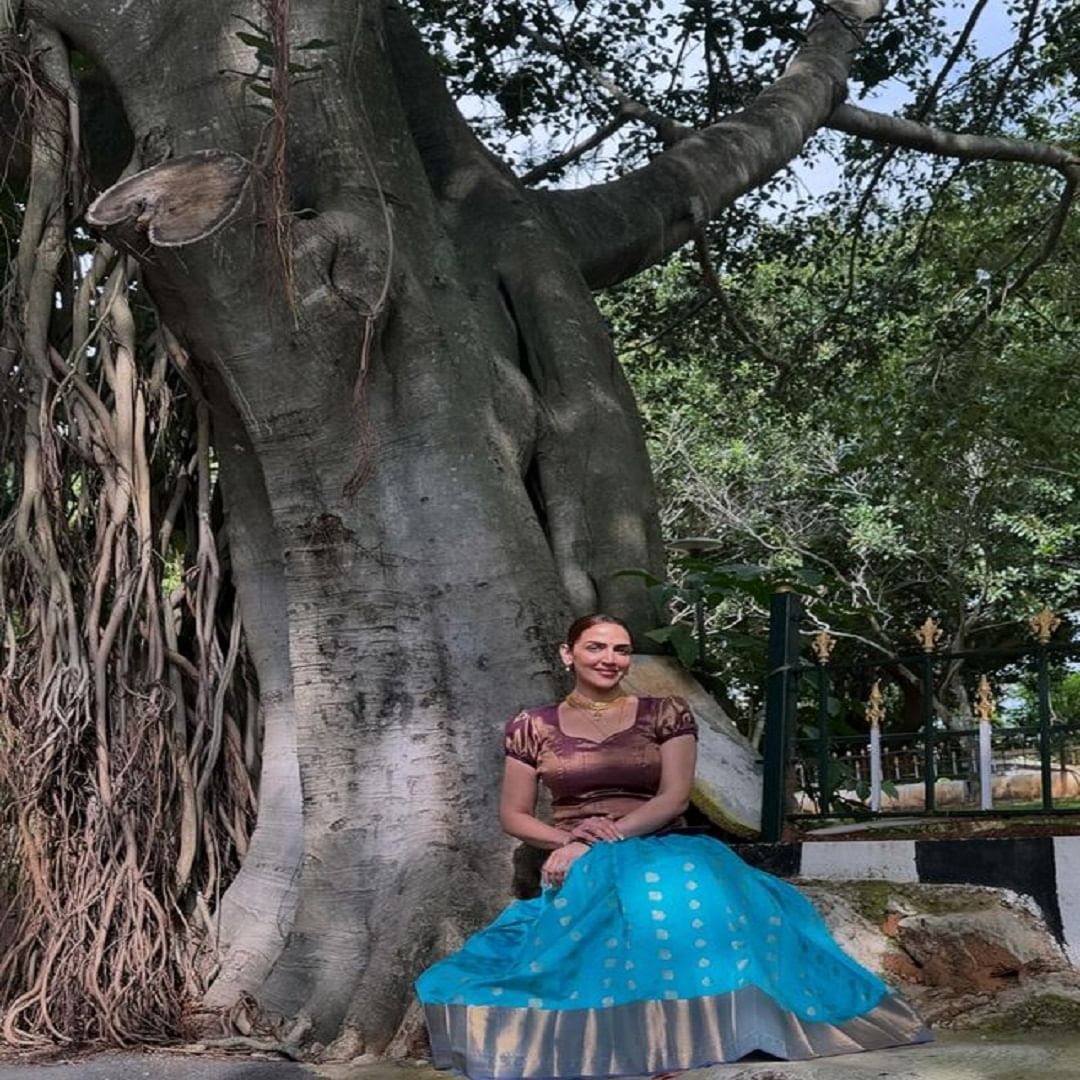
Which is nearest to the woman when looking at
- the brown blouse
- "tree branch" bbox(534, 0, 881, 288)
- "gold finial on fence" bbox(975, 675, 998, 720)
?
the brown blouse

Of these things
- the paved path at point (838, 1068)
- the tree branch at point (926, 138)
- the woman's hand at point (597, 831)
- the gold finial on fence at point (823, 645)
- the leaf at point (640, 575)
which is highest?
the tree branch at point (926, 138)

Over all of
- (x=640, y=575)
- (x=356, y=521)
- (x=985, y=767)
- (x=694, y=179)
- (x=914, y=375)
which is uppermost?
(x=914, y=375)

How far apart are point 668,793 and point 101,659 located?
2.07 metres

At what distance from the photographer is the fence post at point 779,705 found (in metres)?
4.45

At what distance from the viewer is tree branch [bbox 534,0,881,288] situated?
19.5ft

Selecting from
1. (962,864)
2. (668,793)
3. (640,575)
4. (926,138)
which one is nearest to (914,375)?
(926,138)

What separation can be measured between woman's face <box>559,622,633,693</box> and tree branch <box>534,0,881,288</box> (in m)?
2.48

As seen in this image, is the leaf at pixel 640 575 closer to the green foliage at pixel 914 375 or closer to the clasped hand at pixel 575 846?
the clasped hand at pixel 575 846

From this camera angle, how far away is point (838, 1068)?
2961mm

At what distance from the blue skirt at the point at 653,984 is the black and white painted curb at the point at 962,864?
1.80 ft

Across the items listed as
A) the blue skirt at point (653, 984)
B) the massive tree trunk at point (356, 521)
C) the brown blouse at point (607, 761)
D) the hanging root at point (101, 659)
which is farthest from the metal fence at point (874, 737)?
the hanging root at point (101, 659)

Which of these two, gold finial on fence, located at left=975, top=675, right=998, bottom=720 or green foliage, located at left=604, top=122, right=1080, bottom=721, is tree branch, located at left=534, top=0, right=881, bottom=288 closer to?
green foliage, located at left=604, top=122, right=1080, bottom=721

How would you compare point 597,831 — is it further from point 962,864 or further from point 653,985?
point 962,864

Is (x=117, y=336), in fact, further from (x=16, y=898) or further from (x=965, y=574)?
(x=965, y=574)
